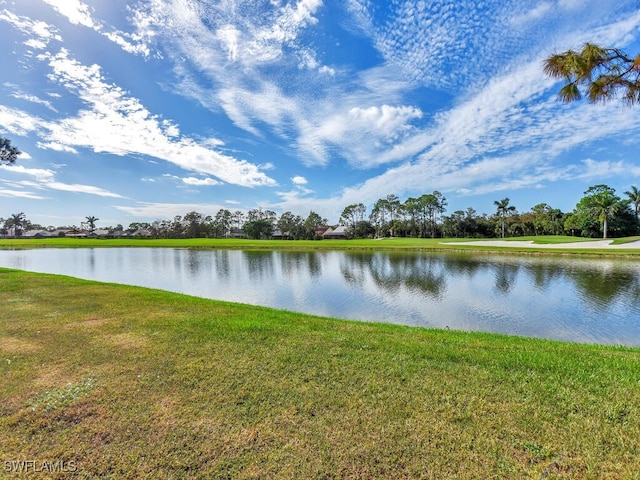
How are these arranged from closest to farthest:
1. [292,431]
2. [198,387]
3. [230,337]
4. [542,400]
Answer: [292,431], [542,400], [198,387], [230,337]

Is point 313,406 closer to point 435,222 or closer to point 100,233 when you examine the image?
point 435,222

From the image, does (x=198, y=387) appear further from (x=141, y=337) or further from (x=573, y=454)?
(x=573, y=454)

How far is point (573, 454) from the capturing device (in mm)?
2840

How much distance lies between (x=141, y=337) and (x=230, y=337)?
1.79 m

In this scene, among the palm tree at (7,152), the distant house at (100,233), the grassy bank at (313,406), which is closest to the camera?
the grassy bank at (313,406)

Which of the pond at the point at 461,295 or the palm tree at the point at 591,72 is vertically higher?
the palm tree at the point at 591,72

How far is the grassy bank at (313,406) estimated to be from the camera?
9.20ft

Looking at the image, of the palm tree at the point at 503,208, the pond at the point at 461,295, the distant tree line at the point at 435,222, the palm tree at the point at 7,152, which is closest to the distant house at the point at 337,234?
the distant tree line at the point at 435,222

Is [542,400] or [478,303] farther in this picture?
[478,303]

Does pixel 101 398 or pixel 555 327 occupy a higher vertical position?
pixel 101 398

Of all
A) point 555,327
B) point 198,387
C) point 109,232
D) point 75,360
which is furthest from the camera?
point 109,232

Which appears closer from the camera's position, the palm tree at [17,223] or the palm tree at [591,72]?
the palm tree at [591,72]

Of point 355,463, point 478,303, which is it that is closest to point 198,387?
point 355,463

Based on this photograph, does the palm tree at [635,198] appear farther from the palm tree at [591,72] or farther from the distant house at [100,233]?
the distant house at [100,233]
